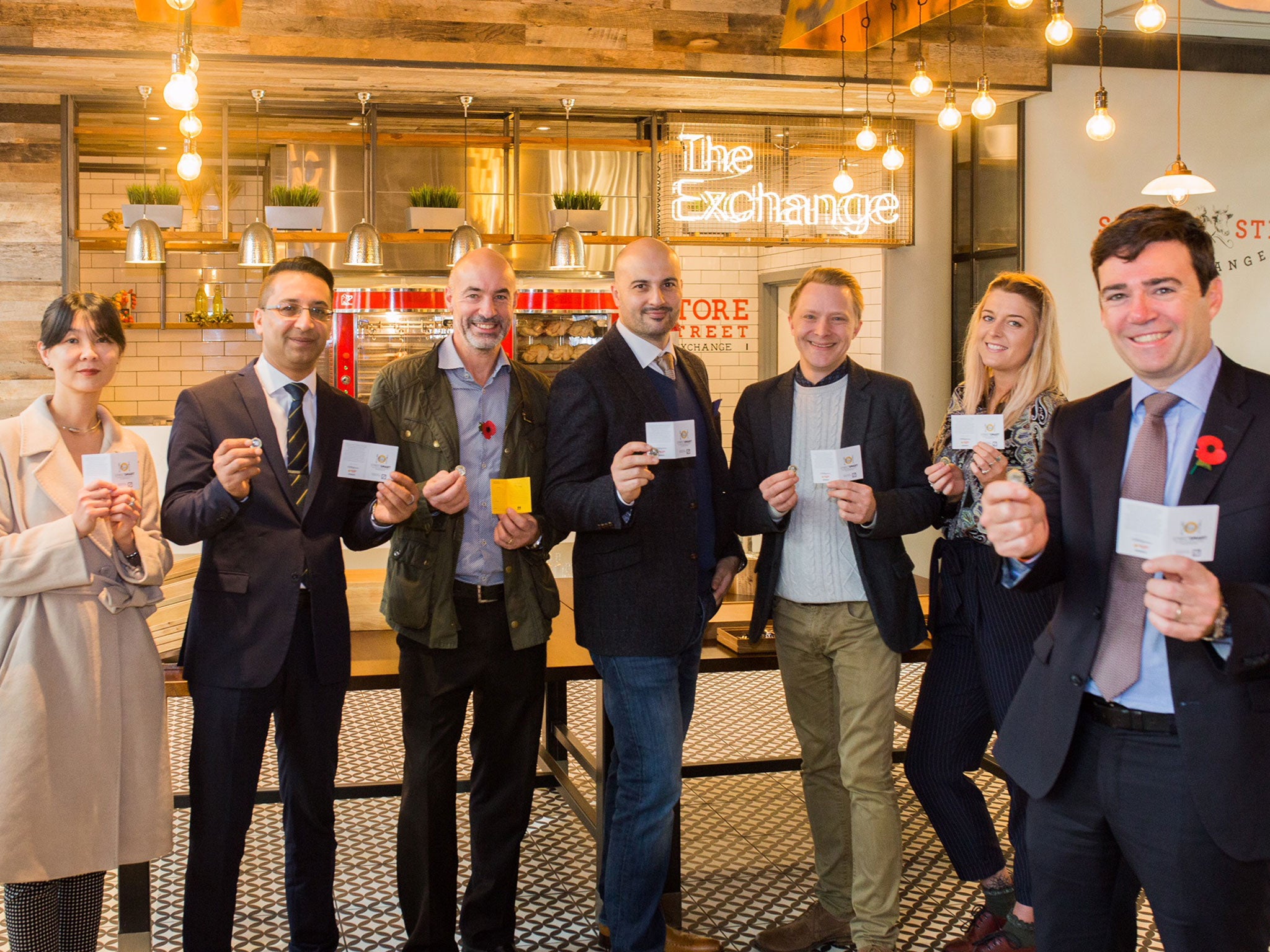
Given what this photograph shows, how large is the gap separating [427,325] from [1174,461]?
7.18m

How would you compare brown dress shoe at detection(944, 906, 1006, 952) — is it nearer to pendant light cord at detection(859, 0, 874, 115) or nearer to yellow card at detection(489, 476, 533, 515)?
yellow card at detection(489, 476, 533, 515)

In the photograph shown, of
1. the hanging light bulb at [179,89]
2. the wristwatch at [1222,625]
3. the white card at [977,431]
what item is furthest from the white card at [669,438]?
the hanging light bulb at [179,89]

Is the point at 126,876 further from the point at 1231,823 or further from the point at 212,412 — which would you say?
the point at 1231,823

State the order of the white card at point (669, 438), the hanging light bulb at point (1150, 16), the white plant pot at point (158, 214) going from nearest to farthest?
the white card at point (669, 438) < the hanging light bulb at point (1150, 16) < the white plant pot at point (158, 214)

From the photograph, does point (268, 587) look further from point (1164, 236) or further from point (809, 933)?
point (1164, 236)

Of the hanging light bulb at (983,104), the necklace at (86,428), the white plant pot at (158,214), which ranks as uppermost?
the hanging light bulb at (983,104)

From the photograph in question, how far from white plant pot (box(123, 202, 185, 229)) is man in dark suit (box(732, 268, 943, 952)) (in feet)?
18.0

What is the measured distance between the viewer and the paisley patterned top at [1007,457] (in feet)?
10.4

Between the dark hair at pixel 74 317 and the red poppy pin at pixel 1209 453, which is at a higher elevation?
the dark hair at pixel 74 317

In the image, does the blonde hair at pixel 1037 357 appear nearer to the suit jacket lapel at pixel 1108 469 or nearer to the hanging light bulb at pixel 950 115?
the suit jacket lapel at pixel 1108 469

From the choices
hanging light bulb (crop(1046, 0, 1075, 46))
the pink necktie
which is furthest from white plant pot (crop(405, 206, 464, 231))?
the pink necktie

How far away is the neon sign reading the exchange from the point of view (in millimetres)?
8164

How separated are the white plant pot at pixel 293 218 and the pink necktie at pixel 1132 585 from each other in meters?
6.57

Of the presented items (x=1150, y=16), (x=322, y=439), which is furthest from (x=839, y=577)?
(x=1150, y=16)
